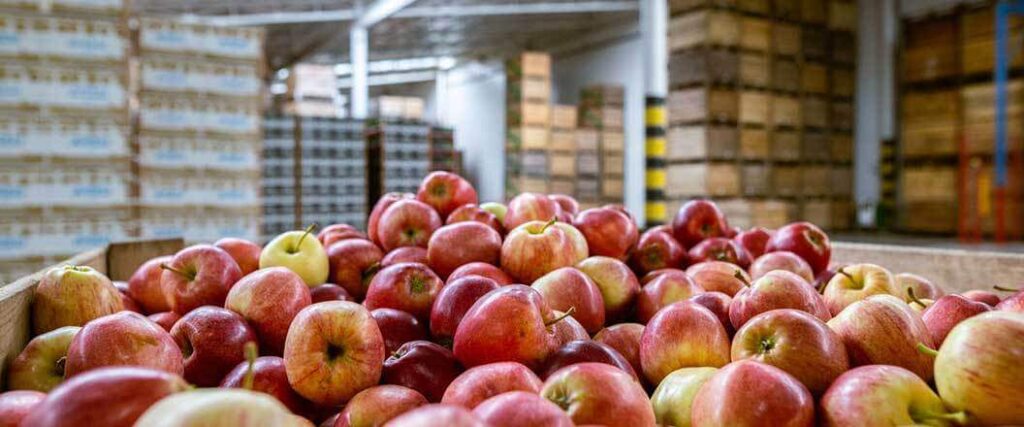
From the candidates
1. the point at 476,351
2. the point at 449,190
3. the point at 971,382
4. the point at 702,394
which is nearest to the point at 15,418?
the point at 476,351

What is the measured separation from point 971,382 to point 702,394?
356mm

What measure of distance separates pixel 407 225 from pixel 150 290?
2.33ft

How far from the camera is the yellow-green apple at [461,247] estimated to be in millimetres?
1855

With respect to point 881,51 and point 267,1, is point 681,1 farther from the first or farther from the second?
point 267,1

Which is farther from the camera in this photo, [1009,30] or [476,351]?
[1009,30]

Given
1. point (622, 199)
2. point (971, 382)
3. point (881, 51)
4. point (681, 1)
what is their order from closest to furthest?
point (971, 382)
point (681, 1)
point (881, 51)
point (622, 199)

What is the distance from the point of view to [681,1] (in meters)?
10.3

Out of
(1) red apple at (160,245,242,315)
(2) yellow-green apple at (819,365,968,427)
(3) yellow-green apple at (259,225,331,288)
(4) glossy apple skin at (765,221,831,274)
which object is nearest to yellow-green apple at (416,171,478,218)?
(3) yellow-green apple at (259,225,331,288)

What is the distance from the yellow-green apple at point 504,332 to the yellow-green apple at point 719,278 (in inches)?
27.7

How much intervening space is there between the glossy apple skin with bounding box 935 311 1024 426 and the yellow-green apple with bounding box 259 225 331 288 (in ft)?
4.56

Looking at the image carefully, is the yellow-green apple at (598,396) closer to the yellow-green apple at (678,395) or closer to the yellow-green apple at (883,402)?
the yellow-green apple at (678,395)

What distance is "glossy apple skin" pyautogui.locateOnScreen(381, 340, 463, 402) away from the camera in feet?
4.10

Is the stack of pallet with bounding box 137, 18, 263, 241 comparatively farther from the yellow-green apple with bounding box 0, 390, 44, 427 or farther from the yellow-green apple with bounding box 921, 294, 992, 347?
the yellow-green apple with bounding box 921, 294, 992, 347

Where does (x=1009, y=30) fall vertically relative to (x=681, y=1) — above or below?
below
